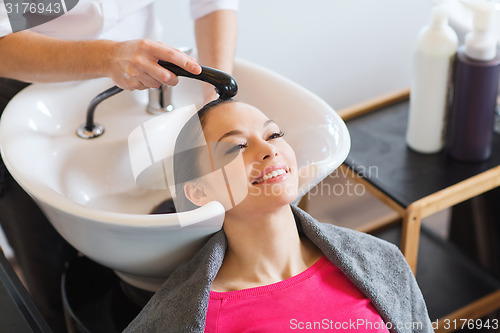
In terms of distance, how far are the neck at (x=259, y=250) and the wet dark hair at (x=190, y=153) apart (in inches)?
3.1

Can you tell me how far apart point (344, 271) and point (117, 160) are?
0.45 meters

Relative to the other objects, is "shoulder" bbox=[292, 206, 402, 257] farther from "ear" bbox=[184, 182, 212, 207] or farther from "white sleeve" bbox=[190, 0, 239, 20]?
"white sleeve" bbox=[190, 0, 239, 20]

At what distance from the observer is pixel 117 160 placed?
1.17m

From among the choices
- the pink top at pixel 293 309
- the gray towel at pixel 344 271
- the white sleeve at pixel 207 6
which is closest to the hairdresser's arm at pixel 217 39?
the white sleeve at pixel 207 6

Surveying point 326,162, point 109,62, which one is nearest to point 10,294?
point 109,62

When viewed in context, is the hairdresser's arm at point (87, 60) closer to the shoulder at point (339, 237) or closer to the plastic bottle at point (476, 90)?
the shoulder at point (339, 237)

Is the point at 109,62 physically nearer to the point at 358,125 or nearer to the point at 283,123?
the point at 283,123

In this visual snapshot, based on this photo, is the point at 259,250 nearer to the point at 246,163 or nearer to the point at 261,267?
the point at 261,267

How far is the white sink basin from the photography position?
0.90m

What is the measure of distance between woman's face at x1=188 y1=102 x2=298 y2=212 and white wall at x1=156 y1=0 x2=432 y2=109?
0.63m

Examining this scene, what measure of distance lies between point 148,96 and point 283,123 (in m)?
0.26

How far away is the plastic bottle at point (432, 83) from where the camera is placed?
132 centimetres

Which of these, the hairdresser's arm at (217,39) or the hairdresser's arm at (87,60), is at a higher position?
the hairdresser's arm at (87,60)

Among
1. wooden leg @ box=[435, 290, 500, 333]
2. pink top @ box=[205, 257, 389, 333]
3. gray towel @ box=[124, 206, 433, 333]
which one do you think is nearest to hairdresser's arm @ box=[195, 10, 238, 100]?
gray towel @ box=[124, 206, 433, 333]
